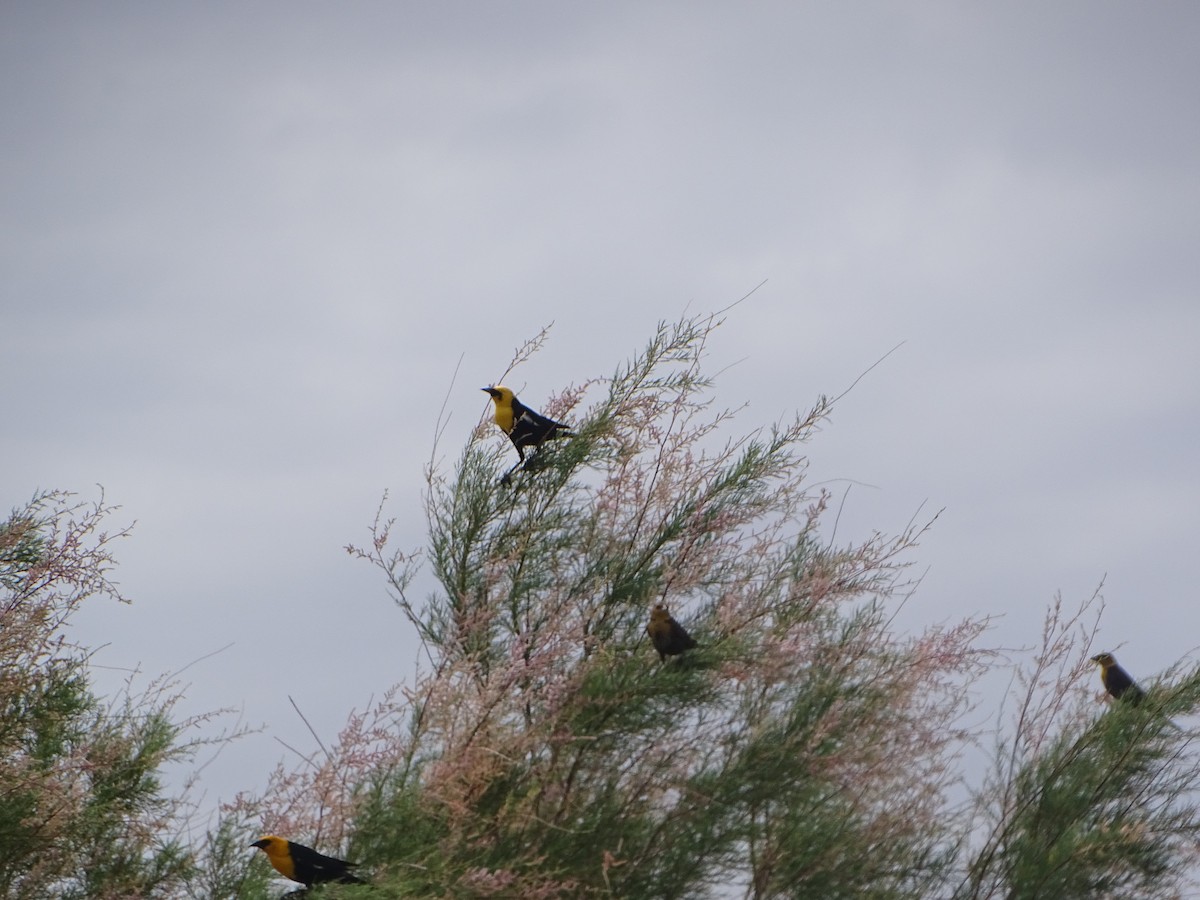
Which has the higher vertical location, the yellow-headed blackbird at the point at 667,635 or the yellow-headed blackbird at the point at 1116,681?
the yellow-headed blackbird at the point at 667,635

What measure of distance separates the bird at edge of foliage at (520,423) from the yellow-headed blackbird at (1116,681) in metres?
2.86

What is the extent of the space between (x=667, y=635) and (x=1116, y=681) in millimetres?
2836

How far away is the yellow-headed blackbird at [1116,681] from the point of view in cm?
631

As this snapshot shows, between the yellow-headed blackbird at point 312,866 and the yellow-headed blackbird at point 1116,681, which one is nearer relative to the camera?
the yellow-headed blackbird at point 312,866

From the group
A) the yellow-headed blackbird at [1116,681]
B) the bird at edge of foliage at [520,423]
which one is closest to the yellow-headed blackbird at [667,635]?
the bird at edge of foliage at [520,423]

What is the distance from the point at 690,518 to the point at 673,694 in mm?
844

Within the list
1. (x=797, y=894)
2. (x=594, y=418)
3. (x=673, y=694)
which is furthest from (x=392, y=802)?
(x=594, y=418)

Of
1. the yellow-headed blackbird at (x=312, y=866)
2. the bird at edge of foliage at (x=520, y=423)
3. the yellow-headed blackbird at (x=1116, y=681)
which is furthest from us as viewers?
the yellow-headed blackbird at (x=1116, y=681)

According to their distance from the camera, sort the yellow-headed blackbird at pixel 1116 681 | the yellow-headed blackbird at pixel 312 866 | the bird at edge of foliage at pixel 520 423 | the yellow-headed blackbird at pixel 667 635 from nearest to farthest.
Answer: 1. the yellow-headed blackbird at pixel 312 866
2. the yellow-headed blackbird at pixel 667 635
3. the bird at edge of foliage at pixel 520 423
4. the yellow-headed blackbird at pixel 1116 681

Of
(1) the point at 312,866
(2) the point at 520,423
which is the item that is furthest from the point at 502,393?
(1) the point at 312,866

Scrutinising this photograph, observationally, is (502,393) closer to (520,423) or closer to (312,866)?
(520,423)

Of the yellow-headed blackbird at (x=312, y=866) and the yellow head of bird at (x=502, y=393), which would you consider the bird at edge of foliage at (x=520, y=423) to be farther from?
the yellow-headed blackbird at (x=312, y=866)

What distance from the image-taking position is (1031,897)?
541 centimetres

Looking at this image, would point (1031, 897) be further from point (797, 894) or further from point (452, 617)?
point (452, 617)
